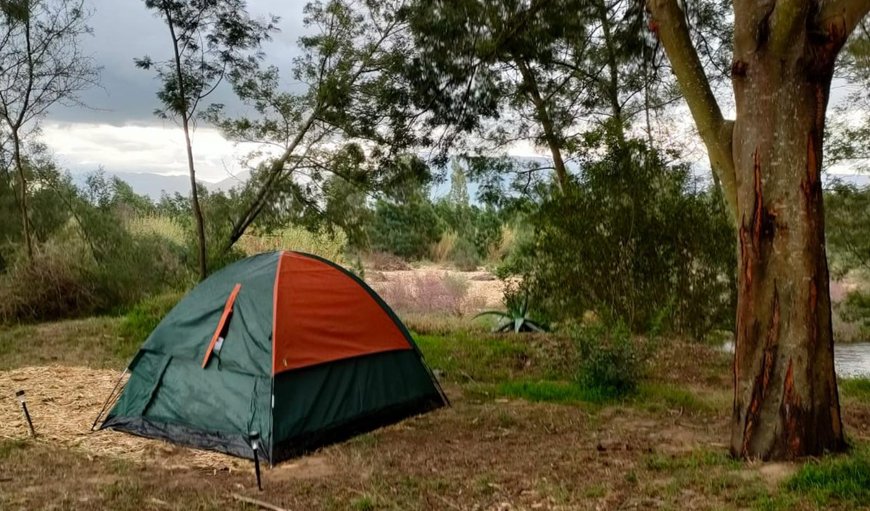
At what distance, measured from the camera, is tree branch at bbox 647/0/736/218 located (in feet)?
17.1

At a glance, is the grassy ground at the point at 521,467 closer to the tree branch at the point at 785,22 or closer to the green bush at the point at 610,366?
the green bush at the point at 610,366

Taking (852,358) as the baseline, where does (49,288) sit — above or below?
above

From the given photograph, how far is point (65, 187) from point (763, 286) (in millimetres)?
15655

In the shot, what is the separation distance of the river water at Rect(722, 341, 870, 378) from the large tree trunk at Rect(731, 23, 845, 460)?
18.5ft

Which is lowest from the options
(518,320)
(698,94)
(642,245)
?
(518,320)

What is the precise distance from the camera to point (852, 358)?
44.1 feet

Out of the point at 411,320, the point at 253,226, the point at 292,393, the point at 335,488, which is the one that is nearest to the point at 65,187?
the point at 253,226

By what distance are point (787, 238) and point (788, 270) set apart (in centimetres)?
20

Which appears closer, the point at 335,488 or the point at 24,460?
the point at 335,488

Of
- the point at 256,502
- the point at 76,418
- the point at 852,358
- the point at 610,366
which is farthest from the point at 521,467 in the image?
the point at 852,358

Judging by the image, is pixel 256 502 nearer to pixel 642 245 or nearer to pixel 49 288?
pixel 642 245

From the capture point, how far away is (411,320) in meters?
13.0

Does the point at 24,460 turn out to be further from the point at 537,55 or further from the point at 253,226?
the point at 253,226

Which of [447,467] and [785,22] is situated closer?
[785,22]
